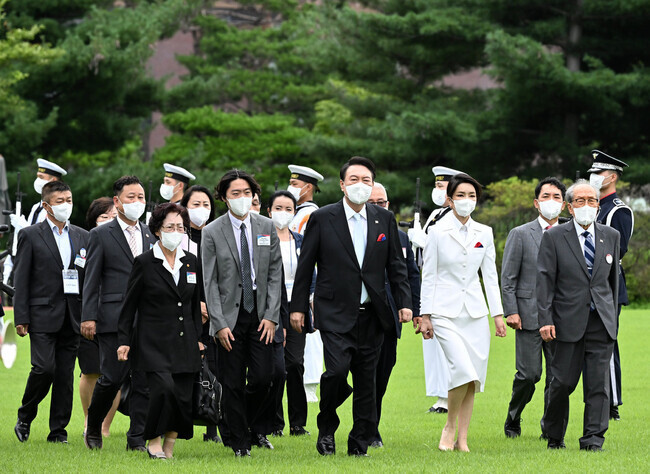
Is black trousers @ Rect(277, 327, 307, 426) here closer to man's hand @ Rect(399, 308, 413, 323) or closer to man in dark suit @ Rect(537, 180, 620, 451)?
man's hand @ Rect(399, 308, 413, 323)

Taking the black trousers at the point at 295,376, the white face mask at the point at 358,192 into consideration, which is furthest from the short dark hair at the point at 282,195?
the white face mask at the point at 358,192

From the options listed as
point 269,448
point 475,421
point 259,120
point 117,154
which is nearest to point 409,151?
point 259,120

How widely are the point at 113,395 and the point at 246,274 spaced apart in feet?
5.06

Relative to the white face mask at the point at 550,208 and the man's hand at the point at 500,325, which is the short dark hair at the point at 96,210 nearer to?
the man's hand at the point at 500,325

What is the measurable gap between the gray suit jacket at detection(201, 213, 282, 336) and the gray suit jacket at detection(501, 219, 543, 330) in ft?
7.60

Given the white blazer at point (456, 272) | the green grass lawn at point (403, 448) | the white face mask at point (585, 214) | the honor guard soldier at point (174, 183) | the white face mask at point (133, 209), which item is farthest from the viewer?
the honor guard soldier at point (174, 183)

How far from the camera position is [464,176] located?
10086 mm

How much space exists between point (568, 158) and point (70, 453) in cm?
2455

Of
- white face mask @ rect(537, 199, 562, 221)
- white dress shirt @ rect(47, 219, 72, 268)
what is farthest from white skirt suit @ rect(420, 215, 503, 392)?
white dress shirt @ rect(47, 219, 72, 268)

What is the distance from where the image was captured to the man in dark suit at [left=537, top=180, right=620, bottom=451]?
959cm

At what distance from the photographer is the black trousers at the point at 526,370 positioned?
10.8 metres

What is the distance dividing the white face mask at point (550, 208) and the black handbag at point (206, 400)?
135 inches

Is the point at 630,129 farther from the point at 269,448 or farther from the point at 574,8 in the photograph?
the point at 269,448

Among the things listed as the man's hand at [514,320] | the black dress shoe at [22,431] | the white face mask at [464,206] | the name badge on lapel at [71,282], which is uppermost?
the white face mask at [464,206]
